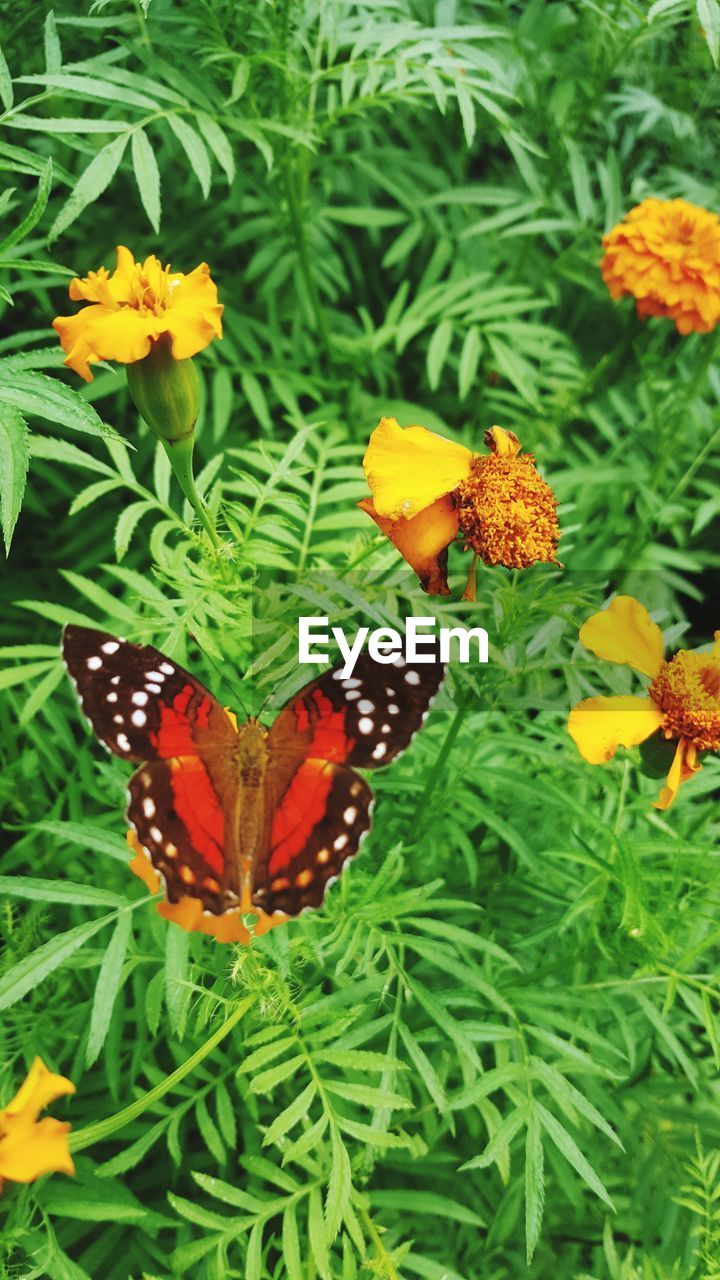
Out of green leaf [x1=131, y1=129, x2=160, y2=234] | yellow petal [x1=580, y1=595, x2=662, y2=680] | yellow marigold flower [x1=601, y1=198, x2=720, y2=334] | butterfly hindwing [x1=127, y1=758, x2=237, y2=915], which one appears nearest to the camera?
butterfly hindwing [x1=127, y1=758, x2=237, y2=915]

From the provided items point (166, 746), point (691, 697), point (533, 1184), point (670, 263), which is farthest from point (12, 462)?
point (670, 263)

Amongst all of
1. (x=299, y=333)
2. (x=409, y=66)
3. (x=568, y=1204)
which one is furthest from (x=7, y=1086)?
(x=409, y=66)

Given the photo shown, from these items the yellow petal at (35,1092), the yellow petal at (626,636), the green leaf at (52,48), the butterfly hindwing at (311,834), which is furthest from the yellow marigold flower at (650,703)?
the green leaf at (52,48)

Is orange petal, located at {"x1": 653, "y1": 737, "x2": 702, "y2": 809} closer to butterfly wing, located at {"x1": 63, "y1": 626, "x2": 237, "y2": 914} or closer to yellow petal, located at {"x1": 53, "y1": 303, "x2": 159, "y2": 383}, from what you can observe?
butterfly wing, located at {"x1": 63, "y1": 626, "x2": 237, "y2": 914}

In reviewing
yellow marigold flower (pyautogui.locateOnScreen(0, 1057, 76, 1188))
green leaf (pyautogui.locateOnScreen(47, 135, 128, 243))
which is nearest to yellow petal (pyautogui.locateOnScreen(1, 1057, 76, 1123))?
yellow marigold flower (pyautogui.locateOnScreen(0, 1057, 76, 1188))

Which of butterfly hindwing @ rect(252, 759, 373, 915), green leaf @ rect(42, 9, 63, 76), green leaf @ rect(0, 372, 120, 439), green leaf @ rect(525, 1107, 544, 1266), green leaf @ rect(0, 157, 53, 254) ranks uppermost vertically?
green leaf @ rect(42, 9, 63, 76)

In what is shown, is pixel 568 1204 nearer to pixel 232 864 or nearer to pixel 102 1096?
pixel 102 1096
